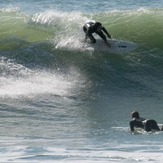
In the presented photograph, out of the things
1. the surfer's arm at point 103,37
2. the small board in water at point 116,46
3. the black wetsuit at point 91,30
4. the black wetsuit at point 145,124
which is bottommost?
the black wetsuit at point 145,124

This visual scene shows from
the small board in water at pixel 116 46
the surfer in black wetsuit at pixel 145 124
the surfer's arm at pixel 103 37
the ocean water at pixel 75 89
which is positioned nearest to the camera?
the ocean water at pixel 75 89

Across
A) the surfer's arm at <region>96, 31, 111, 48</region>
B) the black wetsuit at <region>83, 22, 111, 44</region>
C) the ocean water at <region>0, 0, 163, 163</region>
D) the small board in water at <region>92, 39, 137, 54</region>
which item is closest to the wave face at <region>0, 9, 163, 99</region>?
the ocean water at <region>0, 0, 163, 163</region>

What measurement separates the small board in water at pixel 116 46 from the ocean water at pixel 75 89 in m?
0.24

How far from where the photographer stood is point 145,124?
1508 centimetres

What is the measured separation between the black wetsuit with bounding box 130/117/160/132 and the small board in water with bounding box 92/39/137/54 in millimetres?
7415

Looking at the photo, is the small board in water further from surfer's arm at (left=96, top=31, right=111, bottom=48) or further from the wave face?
the wave face

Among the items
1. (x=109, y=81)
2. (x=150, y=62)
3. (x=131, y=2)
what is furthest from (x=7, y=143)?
(x=131, y=2)

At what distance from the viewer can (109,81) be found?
21.6 meters

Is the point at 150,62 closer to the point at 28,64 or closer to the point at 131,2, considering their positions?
the point at 28,64

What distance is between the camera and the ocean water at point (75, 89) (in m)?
12.5

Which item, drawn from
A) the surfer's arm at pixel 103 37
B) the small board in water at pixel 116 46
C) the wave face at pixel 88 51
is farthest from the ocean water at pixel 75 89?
the surfer's arm at pixel 103 37

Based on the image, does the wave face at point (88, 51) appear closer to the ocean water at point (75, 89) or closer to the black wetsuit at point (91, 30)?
the ocean water at point (75, 89)

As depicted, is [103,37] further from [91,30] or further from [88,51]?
[88,51]

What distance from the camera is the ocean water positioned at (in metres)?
12.5
